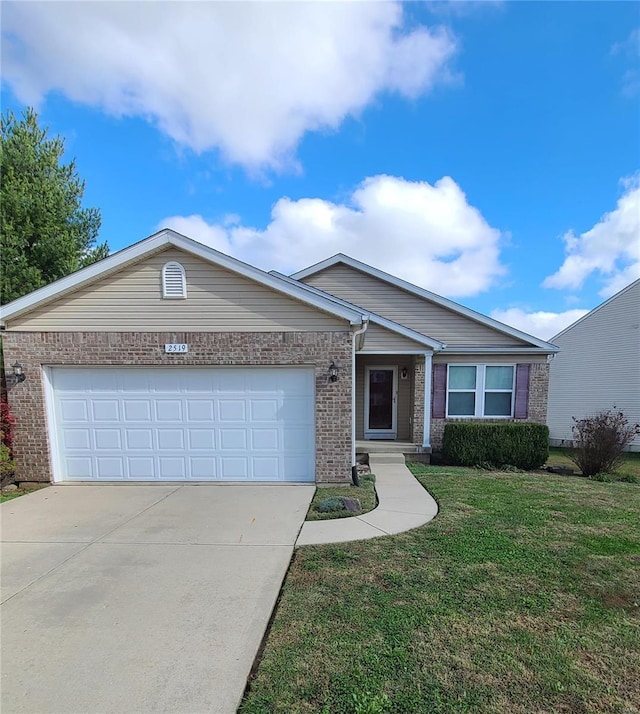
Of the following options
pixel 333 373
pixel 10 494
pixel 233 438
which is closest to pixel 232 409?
pixel 233 438

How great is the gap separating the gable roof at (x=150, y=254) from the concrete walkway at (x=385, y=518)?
3.25m

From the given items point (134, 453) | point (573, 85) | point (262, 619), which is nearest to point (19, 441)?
point (134, 453)

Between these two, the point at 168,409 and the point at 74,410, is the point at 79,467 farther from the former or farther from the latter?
the point at 168,409

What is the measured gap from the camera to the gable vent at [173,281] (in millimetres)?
7059

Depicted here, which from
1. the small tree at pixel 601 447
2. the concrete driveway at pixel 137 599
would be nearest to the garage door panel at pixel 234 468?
the concrete driveway at pixel 137 599

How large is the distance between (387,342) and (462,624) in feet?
25.9

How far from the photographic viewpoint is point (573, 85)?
861 centimetres

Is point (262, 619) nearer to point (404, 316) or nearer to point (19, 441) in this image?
point (19, 441)

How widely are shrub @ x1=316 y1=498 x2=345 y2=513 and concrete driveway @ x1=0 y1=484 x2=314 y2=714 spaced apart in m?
0.32

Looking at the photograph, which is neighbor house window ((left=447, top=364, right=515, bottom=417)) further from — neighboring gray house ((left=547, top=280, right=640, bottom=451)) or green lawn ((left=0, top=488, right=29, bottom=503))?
green lawn ((left=0, top=488, right=29, bottom=503))

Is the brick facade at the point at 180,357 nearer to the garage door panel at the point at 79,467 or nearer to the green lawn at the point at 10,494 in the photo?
→ the garage door panel at the point at 79,467

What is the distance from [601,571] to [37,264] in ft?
59.3

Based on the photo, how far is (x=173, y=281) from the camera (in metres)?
7.07

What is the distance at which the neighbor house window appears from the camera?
11125 mm
